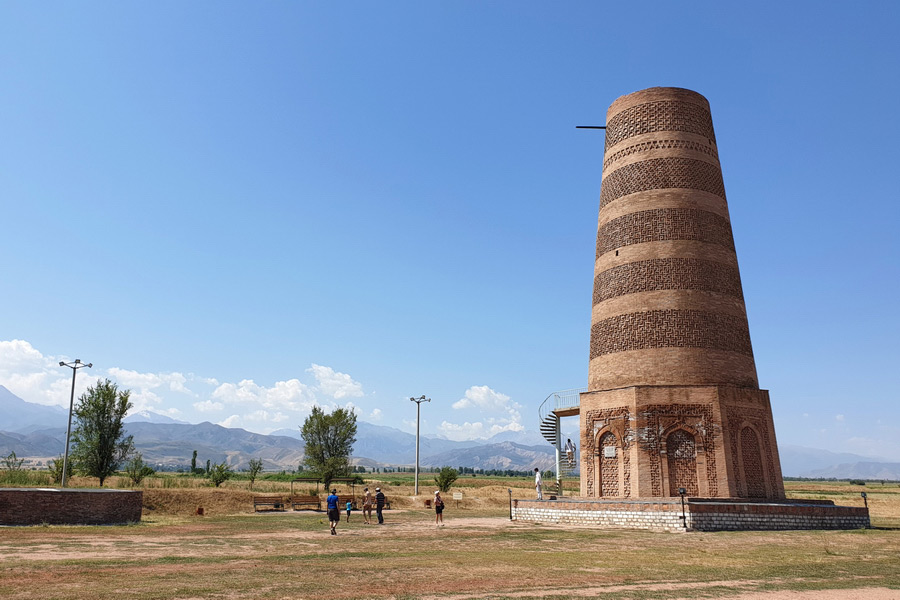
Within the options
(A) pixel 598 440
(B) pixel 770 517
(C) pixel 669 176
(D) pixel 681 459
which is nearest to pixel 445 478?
(A) pixel 598 440

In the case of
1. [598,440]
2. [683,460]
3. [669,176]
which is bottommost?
[683,460]

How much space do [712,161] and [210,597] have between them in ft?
88.2

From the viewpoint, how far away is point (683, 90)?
2845 centimetres

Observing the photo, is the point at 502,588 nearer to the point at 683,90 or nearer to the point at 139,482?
the point at 683,90

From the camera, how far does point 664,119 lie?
27.9 meters

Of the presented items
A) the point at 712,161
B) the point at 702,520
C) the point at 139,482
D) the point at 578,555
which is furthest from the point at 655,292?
the point at 139,482

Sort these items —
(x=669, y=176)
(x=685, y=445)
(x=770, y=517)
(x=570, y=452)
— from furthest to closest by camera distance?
(x=570, y=452) < (x=669, y=176) < (x=685, y=445) < (x=770, y=517)

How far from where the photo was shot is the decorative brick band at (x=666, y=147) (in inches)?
1089

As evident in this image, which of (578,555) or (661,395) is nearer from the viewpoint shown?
(578,555)

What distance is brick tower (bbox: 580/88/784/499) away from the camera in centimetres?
2366

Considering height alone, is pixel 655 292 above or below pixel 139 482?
above

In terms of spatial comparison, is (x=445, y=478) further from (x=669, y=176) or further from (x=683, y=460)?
(x=669, y=176)

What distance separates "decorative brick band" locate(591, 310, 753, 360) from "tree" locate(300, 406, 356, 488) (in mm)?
22383

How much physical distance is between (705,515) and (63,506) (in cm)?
2058
